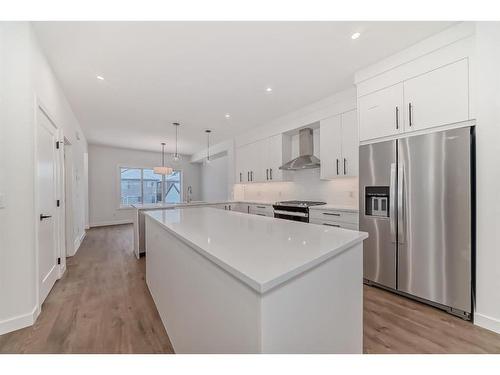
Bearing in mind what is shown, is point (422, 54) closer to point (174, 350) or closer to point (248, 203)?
point (174, 350)

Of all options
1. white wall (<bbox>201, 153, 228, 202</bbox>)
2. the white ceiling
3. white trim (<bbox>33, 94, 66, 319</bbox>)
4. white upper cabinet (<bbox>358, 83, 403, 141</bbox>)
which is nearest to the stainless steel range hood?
the white ceiling

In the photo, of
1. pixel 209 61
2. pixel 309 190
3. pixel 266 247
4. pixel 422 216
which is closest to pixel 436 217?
pixel 422 216

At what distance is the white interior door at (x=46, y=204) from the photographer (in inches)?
86.4

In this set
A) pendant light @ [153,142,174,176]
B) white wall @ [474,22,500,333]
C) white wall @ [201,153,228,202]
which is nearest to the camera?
white wall @ [474,22,500,333]

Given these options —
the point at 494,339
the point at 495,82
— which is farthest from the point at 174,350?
the point at 495,82

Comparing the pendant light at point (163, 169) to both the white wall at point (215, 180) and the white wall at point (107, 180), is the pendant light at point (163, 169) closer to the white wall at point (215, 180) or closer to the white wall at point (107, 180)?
the white wall at point (107, 180)

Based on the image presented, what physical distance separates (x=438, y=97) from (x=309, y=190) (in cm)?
252

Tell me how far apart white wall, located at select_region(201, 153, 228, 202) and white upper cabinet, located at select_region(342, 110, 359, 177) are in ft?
16.5

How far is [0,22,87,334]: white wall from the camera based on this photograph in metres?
1.76

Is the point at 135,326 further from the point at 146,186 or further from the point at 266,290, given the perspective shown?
the point at 146,186

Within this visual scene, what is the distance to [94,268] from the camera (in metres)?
3.22

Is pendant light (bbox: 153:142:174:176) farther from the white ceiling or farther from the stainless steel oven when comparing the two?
the stainless steel oven

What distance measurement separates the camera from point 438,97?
2.05 m

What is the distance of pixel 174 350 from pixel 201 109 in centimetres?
356
